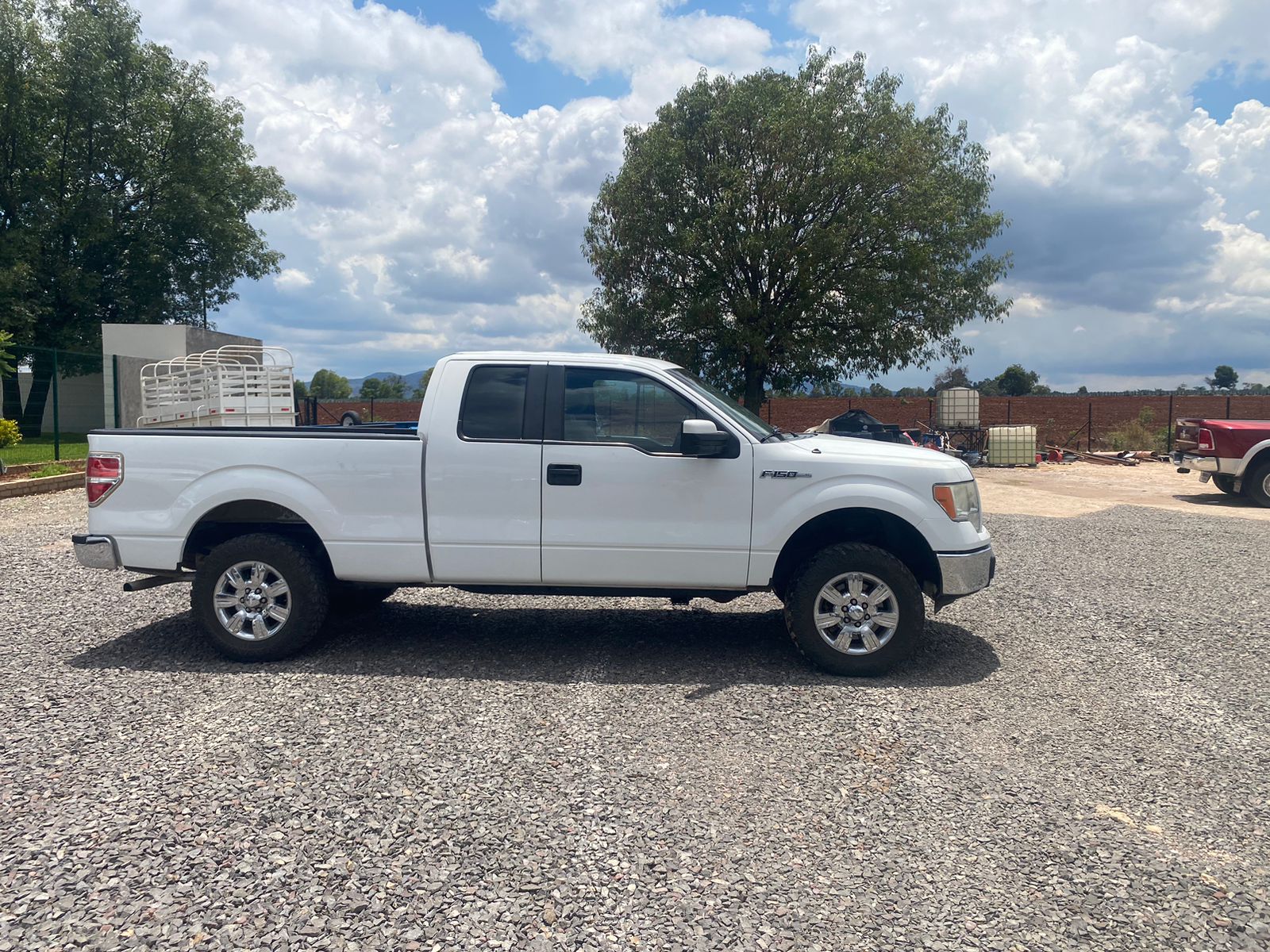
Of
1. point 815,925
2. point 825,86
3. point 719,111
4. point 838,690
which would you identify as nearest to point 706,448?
point 838,690

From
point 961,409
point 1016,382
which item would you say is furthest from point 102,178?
point 1016,382

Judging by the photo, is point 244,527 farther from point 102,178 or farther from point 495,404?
point 102,178

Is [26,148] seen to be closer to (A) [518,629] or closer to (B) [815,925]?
(A) [518,629]

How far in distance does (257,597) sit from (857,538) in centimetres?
386

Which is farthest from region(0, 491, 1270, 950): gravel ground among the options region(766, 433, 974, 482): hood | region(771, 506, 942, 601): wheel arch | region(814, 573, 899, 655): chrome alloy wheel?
region(766, 433, 974, 482): hood

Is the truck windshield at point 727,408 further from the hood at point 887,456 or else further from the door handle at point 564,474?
the door handle at point 564,474

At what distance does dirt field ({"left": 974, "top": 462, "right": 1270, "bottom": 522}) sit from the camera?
49.3 ft

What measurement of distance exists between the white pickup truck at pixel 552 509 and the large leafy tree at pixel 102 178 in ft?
77.0

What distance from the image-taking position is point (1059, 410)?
36406mm

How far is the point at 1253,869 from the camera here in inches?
133

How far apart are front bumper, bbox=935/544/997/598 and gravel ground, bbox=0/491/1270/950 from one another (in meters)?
0.57

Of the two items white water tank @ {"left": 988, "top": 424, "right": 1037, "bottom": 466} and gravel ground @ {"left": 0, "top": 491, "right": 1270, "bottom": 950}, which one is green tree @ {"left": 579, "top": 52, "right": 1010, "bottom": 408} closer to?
white water tank @ {"left": 988, "top": 424, "right": 1037, "bottom": 466}

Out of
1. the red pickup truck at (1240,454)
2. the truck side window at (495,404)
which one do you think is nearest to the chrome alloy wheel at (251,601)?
the truck side window at (495,404)

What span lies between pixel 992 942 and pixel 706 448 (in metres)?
3.15
